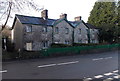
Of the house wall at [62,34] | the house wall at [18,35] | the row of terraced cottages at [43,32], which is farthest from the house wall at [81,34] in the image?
the house wall at [18,35]

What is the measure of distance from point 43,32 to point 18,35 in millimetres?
5007

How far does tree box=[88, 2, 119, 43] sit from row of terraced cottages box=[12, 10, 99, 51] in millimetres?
6861

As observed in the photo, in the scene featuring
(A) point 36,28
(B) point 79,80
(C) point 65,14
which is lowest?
(B) point 79,80

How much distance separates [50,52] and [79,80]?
12021 mm

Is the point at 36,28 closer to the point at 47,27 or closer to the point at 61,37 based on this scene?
the point at 47,27

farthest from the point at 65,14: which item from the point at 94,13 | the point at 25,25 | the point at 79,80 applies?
the point at 79,80

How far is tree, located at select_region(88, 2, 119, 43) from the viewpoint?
35097mm

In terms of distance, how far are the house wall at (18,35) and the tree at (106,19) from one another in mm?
21963

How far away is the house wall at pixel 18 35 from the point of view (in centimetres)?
2436

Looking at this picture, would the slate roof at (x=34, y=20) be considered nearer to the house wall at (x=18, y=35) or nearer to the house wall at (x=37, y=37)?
the house wall at (x=37, y=37)

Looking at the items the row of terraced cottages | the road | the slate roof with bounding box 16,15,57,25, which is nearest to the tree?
the row of terraced cottages

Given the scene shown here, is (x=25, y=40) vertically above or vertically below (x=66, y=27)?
below

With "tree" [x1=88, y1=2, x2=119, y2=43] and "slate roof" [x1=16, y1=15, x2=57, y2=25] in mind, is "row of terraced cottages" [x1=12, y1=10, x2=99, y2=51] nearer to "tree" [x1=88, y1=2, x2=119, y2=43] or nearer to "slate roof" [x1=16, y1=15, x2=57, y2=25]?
"slate roof" [x1=16, y1=15, x2=57, y2=25]

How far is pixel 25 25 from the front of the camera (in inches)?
909
